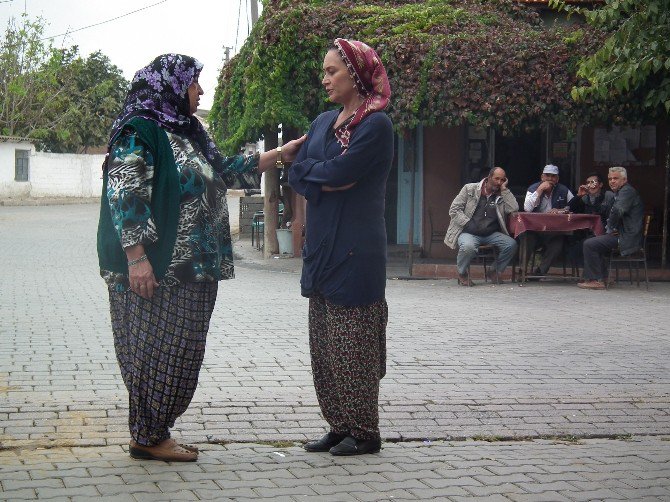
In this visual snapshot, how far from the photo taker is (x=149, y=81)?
5273 mm

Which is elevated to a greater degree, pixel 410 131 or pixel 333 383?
pixel 410 131

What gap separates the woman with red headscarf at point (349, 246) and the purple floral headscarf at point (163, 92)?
675 mm

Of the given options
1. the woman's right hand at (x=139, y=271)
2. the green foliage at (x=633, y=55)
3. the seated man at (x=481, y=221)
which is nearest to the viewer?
the woman's right hand at (x=139, y=271)

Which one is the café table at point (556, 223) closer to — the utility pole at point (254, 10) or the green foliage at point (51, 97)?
the utility pole at point (254, 10)

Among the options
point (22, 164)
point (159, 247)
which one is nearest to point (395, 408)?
point (159, 247)

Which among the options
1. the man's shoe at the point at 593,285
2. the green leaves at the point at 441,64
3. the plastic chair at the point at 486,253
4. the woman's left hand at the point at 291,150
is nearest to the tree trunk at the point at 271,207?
the green leaves at the point at 441,64

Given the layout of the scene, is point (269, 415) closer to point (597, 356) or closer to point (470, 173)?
point (597, 356)

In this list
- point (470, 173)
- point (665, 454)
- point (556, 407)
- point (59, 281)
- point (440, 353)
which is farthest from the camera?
point (470, 173)

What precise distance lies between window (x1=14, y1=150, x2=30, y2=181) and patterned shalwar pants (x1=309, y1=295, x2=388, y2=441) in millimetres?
44176

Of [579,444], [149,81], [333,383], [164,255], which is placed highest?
[149,81]

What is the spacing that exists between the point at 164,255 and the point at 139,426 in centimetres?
84

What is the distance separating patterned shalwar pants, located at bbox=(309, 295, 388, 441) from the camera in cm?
548

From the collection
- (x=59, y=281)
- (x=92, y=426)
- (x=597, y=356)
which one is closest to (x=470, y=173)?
(x=59, y=281)

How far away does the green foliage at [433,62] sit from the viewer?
1566 cm
